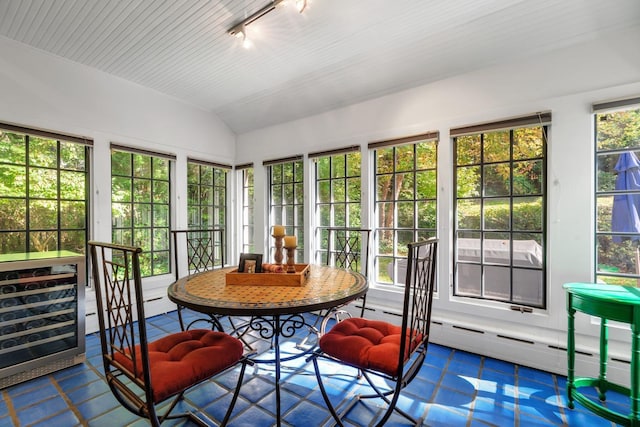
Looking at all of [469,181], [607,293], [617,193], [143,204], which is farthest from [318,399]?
[143,204]

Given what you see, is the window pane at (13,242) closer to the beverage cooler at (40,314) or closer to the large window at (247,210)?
the beverage cooler at (40,314)

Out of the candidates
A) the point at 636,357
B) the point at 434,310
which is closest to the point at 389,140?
the point at 434,310

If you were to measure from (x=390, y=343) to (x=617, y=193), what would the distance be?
215 cm

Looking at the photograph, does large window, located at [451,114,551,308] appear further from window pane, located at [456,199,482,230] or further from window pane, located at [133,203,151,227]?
window pane, located at [133,203,151,227]

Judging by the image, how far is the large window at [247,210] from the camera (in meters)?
4.78

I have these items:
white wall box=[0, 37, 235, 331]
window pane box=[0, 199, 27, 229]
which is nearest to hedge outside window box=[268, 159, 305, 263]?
white wall box=[0, 37, 235, 331]

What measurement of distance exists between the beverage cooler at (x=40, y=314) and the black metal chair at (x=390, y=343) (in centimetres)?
218

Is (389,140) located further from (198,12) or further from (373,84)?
(198,12)

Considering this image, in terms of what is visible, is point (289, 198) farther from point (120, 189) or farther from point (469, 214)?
point (469, 214)

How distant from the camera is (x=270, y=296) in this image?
1635 mm

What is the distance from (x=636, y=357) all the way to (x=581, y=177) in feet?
4.26

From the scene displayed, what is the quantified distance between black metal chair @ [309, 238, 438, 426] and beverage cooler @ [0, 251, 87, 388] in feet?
7.17

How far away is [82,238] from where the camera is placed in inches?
125

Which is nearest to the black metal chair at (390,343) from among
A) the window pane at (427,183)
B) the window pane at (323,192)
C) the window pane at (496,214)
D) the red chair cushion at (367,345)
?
the red chair cushion at (367,345)
